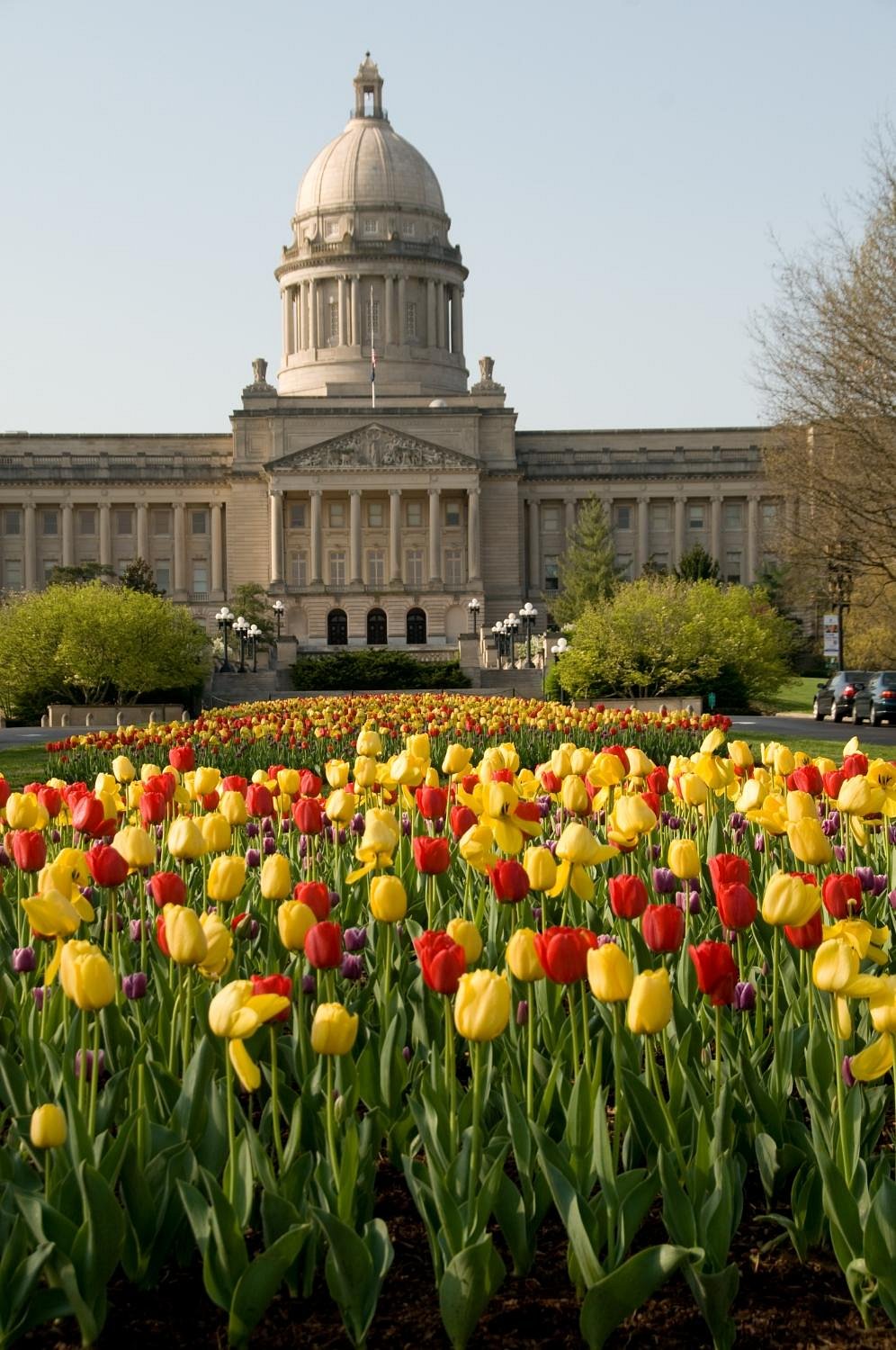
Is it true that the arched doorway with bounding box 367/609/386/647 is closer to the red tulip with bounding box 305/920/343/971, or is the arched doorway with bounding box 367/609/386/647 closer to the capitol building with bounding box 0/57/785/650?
the capitol building with bounding box 0/57/785/650

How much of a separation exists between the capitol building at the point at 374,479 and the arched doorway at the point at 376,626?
10 cm

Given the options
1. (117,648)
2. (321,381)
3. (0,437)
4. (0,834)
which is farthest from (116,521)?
(0,834)

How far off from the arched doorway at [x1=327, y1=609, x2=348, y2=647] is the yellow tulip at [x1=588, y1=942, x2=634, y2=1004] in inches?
3329

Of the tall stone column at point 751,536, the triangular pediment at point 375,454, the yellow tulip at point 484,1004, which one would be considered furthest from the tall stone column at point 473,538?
the yellow tulip at point 484,1004

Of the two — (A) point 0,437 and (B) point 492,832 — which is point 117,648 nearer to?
(B) point 492,832

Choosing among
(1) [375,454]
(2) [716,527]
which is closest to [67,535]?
(1) [375,454]

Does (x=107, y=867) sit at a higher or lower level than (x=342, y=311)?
lower

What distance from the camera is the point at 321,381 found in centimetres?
9919

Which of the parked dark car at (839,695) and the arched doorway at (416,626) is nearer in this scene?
the parked dark car at (839,695)

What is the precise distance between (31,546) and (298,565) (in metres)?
16.8

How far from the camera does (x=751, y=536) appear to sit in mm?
94875

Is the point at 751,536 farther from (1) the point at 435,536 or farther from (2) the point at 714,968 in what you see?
(2) the point at 714,968

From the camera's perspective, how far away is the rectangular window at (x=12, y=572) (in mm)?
93625

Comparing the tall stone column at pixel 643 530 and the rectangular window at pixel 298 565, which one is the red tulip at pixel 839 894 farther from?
the tall stone column at pixel 643 530
